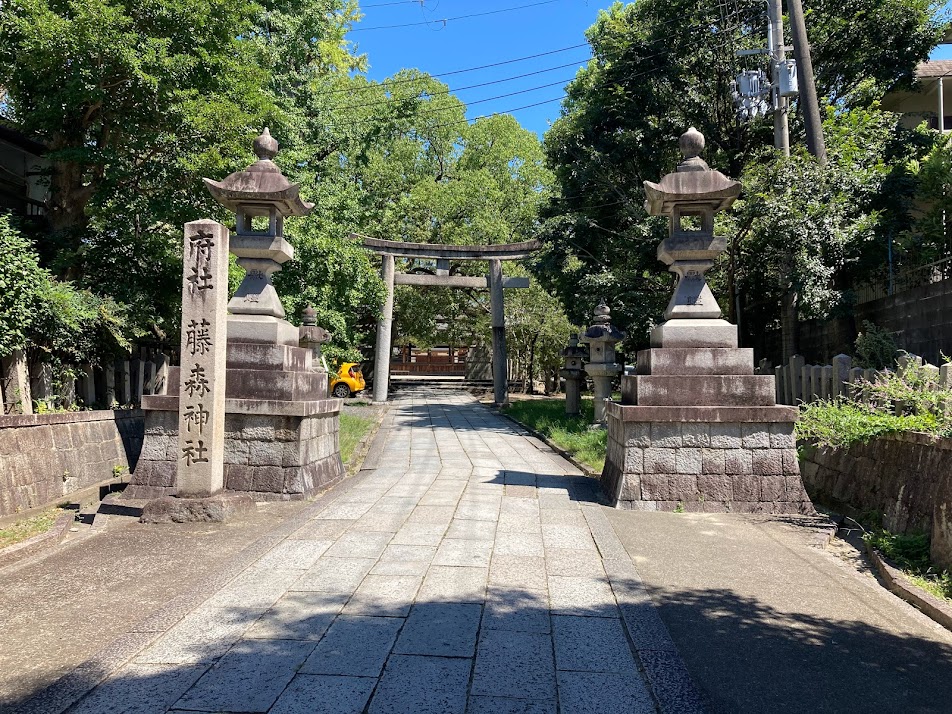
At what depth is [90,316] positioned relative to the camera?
27.8ft

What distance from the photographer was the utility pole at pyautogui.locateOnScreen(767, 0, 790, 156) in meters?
11.7

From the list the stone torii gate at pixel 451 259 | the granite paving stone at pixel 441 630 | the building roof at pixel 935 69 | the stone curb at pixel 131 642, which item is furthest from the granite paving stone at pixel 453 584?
the building roof at pixel 935 69

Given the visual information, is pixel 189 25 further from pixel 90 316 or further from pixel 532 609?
pixel 532 609

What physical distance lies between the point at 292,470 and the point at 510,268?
2197 cm

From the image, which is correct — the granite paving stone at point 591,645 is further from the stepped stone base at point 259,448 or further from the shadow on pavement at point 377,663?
the stepped stone base at point 259,448

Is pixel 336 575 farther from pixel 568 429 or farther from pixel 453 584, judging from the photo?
pixel 568 429

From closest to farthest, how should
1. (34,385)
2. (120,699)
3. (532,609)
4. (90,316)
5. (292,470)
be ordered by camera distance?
(120,699) → (532,609) → (292,470) → (90,316) → (34,385)

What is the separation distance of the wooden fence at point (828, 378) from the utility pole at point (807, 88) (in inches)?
163

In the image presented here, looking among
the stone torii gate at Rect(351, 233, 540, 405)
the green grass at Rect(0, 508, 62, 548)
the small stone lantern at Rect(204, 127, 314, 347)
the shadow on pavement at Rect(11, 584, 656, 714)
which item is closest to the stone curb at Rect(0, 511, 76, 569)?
the green grass at Rect(0, 508, 62, 548)

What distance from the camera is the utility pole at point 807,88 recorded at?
1086 centimetres

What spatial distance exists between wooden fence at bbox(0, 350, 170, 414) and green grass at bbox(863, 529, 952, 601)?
7.08m

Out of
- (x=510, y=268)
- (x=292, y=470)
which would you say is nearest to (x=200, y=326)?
(x=292, y=470)

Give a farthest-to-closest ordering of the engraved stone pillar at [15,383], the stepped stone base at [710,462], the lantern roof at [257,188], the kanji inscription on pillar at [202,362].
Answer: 1. the engraved stone pillar at [15,383]
2. the lantern roof at [257,188]
3. the stepped stone base at [710,462]
4. the kanji inscription on pillar at [202,362]

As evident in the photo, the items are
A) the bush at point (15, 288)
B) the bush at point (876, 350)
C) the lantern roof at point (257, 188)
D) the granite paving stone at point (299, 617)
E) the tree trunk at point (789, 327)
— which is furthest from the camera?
the tree trunk at point (789, 327)
